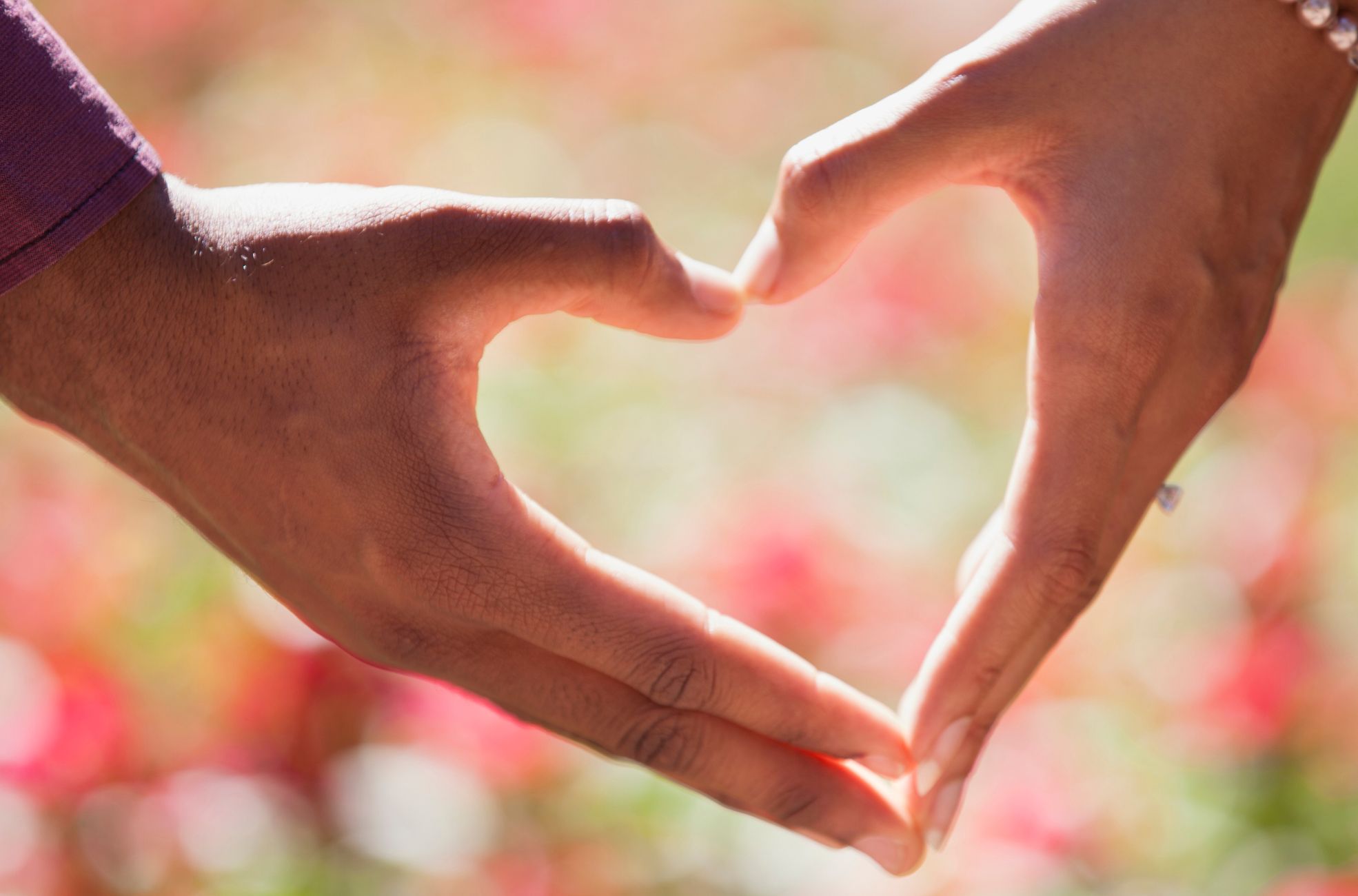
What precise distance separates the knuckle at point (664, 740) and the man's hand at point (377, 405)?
1 cm

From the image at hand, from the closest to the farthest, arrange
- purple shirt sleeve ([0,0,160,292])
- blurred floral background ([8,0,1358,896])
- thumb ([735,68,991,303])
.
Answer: purple shirt sleeve ([0,0,160,292]) → thumb ([735,68,991,303]) → blurred floral background ([8,0,1358,896])

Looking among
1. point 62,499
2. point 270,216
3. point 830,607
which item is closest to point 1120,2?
point 270,216

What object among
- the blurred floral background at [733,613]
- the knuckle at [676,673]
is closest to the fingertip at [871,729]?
the knuckle at [676,673]

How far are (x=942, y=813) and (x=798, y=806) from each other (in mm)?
160

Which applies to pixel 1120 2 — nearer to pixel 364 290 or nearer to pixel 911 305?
pixel 364 290

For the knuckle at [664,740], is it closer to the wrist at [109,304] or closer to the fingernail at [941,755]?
the fingernail at [941,755]

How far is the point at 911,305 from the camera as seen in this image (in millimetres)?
2559

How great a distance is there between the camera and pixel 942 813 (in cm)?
112

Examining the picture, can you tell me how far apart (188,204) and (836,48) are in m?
2.95

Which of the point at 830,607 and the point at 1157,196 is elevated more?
the point at 1157,196

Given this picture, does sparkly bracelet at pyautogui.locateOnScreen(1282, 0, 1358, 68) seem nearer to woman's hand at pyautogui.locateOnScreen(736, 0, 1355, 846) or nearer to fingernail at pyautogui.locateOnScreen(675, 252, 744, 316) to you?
woman's hand at pyautogui.locateOnScreen(736, 0, 1355, 846)

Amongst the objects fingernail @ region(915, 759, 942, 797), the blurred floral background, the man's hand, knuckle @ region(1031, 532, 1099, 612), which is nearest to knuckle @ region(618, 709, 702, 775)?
the man's hand

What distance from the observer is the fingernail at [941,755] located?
1093 millimetres

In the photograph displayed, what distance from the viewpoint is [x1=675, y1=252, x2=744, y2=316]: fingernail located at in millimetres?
1026
